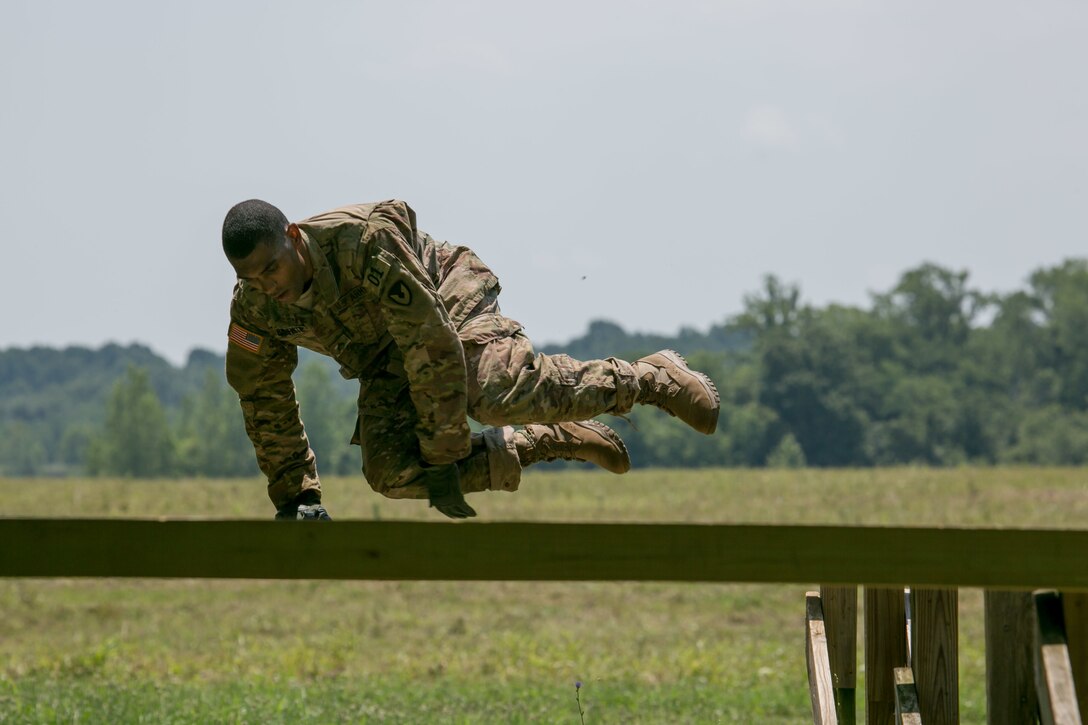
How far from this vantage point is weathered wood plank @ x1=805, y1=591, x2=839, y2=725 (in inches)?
206

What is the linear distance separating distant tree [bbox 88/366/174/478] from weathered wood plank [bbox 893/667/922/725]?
8197 cm

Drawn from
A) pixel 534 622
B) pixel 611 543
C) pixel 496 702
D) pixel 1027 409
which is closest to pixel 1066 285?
pixel 1027 409

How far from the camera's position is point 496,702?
391 inches

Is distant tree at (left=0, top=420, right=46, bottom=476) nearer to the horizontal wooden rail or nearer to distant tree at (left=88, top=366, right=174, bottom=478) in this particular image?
distant tree at (left=88, top=366, right=174, bottom=478)

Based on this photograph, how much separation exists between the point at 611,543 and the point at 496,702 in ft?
22.7

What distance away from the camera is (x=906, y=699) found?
453 cm

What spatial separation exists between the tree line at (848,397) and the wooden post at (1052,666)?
54841mm

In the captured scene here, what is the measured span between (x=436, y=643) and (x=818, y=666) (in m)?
9.06

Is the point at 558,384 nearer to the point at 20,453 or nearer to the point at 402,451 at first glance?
the point at 402,451

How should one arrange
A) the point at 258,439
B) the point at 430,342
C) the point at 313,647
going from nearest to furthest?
the point at 430,342, the point at 258,439, the point at 313,647

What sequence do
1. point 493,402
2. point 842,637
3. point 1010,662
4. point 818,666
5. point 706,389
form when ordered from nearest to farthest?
point 1010,662, point 493,402, point 706,389, point 818,666, point 842,637

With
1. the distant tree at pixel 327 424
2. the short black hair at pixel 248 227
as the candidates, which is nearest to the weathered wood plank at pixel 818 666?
the short black hair at pixel 248 227

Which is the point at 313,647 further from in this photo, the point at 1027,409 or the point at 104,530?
the point at 1027,409

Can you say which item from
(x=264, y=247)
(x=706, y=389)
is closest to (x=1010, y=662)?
(x=706, y=389)
